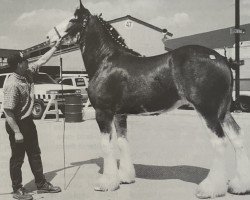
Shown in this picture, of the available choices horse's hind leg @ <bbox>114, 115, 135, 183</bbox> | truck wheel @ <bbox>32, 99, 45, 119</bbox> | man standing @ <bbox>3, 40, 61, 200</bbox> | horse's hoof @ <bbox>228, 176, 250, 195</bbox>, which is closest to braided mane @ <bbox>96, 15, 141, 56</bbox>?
horse's hind leg @ <bbox>114, 115, 135, 183</bbox>

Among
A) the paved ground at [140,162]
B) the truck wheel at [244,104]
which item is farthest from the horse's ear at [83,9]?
the truck wheel at [244,104]

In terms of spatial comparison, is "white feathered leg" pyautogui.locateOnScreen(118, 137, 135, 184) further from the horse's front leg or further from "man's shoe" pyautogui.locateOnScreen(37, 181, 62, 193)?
"man's shoe" pyautogui.locateOnScreen(37, 181, 62, 193)

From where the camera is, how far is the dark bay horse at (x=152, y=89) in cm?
579

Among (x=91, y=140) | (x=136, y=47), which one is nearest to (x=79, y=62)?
(x=136, y=47)

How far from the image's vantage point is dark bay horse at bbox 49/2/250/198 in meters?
5.79

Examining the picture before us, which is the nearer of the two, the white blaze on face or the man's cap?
the man's cap

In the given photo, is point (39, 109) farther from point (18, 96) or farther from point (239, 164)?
point (239, 164)

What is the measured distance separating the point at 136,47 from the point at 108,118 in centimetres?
3287

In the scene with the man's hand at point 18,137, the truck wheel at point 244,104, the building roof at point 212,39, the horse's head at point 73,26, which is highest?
the building roof at point 212,39

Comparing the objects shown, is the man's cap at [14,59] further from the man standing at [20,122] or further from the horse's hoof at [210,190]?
the horse's hoof at [210,190]

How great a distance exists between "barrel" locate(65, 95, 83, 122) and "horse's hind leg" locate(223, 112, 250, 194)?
10951 millimetres

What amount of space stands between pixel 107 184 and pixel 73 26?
92.6 inches

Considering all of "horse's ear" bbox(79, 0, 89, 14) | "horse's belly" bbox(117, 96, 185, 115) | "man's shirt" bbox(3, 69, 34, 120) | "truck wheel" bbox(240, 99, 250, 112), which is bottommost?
"truck wheel" bbox(240, 99, 250, 112)

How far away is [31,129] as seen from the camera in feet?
20.3
